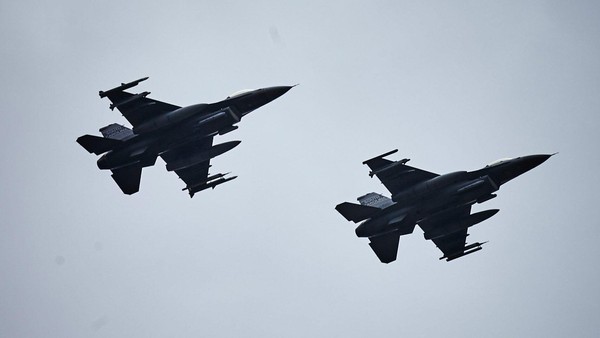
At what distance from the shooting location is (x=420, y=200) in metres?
73.1

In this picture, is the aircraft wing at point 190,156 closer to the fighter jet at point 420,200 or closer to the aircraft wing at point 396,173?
the fighter jet at point 420,200

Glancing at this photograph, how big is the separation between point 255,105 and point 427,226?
16.5m

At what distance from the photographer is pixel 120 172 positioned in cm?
7588

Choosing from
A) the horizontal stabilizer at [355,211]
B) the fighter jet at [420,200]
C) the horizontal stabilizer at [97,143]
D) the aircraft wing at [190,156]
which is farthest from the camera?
the aircraft wing at [190,156]

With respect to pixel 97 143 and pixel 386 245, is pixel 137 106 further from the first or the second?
pixel 386 245

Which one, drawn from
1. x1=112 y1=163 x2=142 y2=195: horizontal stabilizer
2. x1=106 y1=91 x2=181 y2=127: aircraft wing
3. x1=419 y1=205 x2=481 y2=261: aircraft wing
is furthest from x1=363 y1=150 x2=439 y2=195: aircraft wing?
x1=112 y1=163 x2=142 y2=195: horizontal stabilizer

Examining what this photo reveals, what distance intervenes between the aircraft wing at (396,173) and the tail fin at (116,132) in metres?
18.1

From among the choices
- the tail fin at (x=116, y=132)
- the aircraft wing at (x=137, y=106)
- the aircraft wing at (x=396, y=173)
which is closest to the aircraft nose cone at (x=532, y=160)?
the aircraft wing at (x=396, y=173)

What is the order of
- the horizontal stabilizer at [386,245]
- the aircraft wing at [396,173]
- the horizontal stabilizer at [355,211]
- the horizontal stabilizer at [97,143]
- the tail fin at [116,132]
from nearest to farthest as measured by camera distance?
1. the aircraft wing at [396,173]
2. the horizontal stabilizer at [355,211]
3. the horizontal stabilizer at [97,143]
4. the tail fin at [116,132]
5. the horizontal stabilizer at [386,245]

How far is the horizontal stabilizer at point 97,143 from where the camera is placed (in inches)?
2901

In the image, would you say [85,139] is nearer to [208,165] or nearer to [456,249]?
[208,165]

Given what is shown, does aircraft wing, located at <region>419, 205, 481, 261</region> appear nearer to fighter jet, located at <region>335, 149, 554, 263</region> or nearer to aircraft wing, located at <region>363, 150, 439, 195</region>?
fighter jet, located at <region>335, 149, 554, 263</region>

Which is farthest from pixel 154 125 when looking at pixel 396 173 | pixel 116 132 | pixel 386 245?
pixel 386 245

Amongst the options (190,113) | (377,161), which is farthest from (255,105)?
(377,161)
